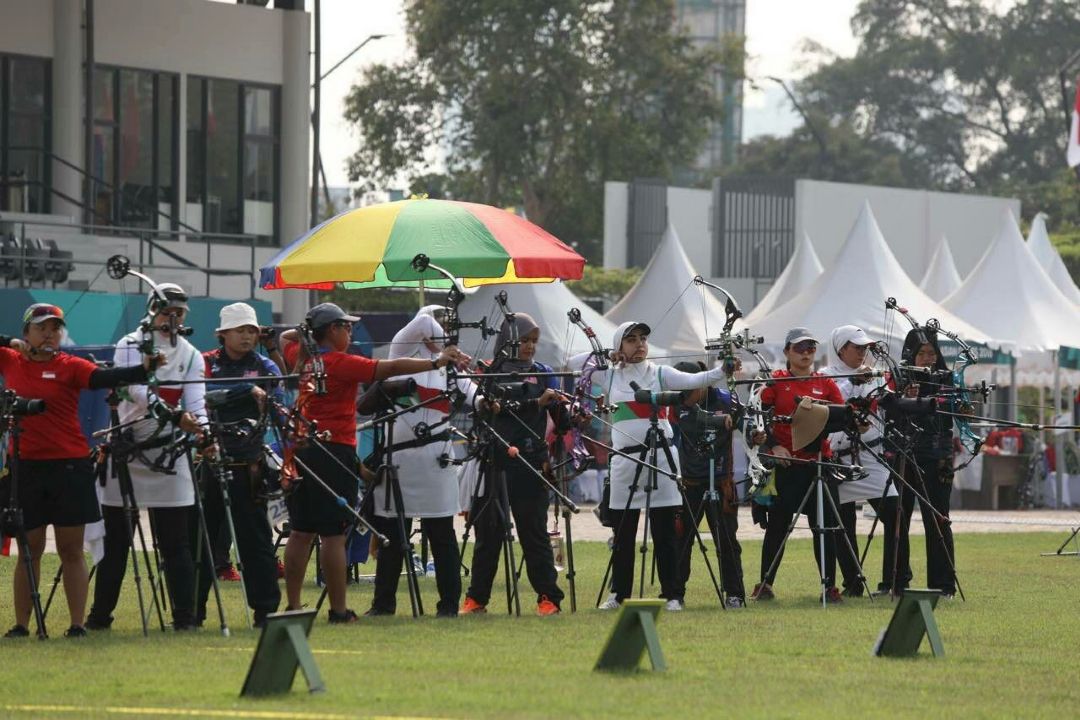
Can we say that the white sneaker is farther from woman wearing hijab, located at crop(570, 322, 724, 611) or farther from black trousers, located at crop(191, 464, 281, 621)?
black trousers, located at crop(191, 464, 281, 621)

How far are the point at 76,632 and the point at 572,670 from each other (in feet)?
10.1

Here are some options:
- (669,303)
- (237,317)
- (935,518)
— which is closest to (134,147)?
(669,303)

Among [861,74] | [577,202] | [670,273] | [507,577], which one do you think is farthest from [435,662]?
[861,74]

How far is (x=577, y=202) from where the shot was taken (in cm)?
6159

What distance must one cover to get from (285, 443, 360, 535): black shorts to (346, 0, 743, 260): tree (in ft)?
155

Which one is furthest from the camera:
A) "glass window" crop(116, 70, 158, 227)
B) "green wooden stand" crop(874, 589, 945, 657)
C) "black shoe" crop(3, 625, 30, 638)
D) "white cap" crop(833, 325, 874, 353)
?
"glass window" crop(116, 70, 158, 227)

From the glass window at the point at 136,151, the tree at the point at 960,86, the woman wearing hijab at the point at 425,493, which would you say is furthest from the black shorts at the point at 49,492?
the tree at the point at 960,86

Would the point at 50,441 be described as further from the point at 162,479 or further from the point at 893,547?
the point at 893,547

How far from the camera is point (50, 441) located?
1150 cm

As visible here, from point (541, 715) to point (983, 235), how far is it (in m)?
47.1

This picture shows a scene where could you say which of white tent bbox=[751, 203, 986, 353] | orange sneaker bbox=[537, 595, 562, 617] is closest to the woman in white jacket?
orange sneaker bbox=[537, 595, 562, 617]

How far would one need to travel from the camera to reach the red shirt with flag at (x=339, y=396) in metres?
12.2

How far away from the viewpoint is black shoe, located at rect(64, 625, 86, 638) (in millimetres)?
11703

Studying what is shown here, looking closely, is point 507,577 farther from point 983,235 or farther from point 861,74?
point 861,74
